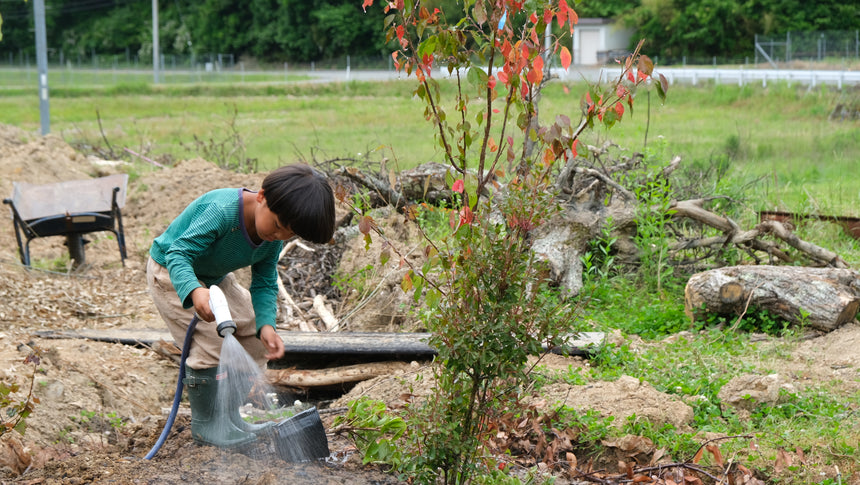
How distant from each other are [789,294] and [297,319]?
12.1ft

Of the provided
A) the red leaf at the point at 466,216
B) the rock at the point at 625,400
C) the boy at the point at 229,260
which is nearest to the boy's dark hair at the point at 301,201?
the boy at the point at 229,260

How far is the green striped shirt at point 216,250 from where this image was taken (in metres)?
3.36

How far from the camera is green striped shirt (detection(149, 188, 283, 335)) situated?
11.0 ft

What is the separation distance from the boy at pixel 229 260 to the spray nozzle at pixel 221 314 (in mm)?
70

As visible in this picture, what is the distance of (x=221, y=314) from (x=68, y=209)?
5.79 meters

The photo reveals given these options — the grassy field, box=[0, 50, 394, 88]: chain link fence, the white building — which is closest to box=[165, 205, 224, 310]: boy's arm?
the grassy field

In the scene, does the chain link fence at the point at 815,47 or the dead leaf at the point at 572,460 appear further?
the chain link fence at the point at 815,47

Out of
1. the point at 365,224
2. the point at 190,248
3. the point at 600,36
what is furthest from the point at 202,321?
the point at 600,36

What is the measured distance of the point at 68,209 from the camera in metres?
8.09

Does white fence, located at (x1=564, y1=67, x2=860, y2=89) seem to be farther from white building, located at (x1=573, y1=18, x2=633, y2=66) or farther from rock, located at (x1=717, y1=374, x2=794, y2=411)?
rock, located at (x1=717, y1=374, x2=794, y2=411)

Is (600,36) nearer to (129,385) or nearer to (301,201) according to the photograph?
(129,385)

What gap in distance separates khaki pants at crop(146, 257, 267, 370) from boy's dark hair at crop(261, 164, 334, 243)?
2.76ft

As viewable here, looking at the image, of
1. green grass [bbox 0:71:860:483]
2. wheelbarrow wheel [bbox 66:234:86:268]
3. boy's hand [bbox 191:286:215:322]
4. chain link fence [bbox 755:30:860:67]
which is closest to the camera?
boy's hand [bbox 191:286:215:322]

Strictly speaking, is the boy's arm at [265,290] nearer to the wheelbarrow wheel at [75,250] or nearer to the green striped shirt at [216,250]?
the green striped shirt at [216,250]
